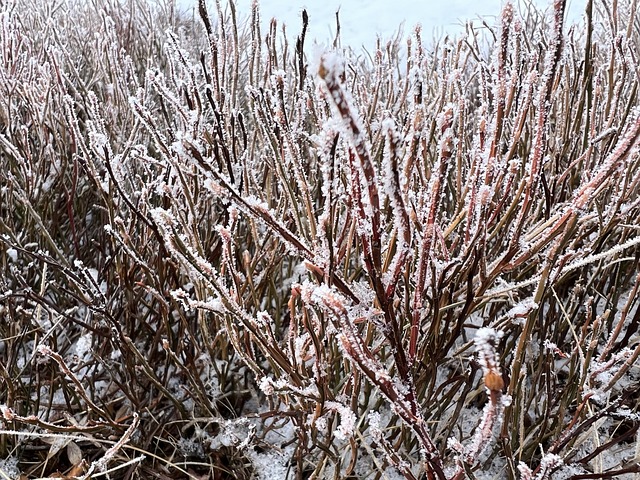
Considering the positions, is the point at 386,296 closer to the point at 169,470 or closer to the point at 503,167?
the point at 503,167

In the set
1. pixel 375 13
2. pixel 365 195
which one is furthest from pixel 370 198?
pixel 375 13

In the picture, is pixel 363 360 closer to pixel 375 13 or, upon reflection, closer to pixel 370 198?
pixel 370 198

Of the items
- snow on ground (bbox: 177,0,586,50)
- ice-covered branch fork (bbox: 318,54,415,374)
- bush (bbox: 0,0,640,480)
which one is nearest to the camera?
ice-covered branch fork (bbox: 318,54,415,374)

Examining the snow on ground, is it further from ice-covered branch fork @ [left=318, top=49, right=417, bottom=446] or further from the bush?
ice-covered branch fork @ [left=318, top=49, right=417, bottom=446]

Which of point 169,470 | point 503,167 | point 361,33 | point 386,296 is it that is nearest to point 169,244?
point 386,296

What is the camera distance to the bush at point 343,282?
0.82 m

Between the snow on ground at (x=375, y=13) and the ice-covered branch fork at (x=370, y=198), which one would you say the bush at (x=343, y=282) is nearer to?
the ice-covered branch fork at (x=370, y=198)

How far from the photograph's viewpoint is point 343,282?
85 cm

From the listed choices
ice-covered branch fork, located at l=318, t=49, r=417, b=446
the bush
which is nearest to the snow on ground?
the bush

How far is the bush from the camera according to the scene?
2.68 ft

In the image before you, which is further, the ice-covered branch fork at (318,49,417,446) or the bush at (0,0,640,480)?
the bush at (0,0,640,480)

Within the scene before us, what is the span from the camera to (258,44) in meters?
1.76

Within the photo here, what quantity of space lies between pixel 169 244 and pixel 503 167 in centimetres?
63

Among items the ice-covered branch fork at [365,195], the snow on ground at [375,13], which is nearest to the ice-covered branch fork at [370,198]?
the ice-covered branch fork at [365,195]
